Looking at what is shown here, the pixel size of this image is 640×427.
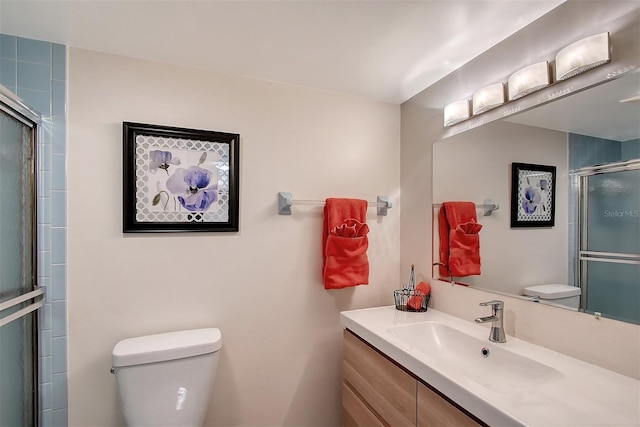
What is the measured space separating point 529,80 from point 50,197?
2098 millimetres

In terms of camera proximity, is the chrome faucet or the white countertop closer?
the white countertop

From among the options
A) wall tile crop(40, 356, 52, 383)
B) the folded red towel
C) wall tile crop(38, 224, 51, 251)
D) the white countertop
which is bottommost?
wall tile crop(40, 356, 52, 383)

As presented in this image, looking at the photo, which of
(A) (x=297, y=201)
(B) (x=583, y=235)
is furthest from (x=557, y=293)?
(A) (x=297, y=201)

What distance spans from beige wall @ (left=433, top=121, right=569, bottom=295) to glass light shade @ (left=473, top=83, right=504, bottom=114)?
0.09 metres

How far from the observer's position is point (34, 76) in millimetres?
1396

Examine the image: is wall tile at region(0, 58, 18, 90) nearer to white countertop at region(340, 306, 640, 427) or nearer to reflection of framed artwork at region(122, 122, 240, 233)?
reflection of framed artwork at region(122, 122, 240, 233)

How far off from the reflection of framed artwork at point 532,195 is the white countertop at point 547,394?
0.50 meters

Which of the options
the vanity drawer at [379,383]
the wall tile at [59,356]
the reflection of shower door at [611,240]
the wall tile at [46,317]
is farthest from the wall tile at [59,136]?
the reflection of shower door at [611,240]

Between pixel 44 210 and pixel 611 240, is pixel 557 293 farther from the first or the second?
pixel 44 210

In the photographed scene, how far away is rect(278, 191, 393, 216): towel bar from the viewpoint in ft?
5.77

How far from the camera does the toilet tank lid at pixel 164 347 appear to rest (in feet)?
4.37

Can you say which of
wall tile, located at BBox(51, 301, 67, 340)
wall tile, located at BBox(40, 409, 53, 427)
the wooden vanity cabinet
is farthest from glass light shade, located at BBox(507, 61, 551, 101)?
Result: wall tile, located at BBox(40, 409, 53, 427)

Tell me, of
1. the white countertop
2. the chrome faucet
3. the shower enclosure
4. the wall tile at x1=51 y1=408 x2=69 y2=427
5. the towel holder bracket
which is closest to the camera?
the white countertop

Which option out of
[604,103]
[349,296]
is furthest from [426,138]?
[349,296]
